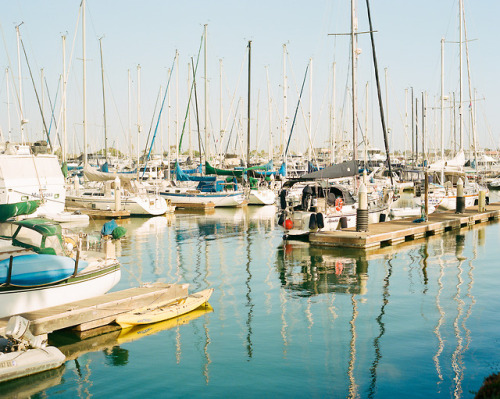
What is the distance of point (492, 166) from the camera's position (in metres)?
89.7

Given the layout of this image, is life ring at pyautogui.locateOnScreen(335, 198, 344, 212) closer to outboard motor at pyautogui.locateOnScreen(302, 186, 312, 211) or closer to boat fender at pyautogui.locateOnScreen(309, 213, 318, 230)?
outboard motor at pyautogui.locateOnScreen(302, 186, 312, 211)

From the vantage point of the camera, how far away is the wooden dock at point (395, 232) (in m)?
26.5

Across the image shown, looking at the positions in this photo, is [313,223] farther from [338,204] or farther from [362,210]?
[362,210]

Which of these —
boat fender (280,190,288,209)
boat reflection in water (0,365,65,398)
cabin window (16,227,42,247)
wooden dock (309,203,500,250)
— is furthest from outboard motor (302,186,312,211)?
boat reflection in water (0,365,65,398)

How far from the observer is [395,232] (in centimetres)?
2825

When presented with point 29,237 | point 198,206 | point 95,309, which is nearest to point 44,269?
point 95,309

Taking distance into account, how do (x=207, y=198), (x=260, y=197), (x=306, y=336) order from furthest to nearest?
(x=260, y=197), (x=207, y=198), (x=306, y=336)

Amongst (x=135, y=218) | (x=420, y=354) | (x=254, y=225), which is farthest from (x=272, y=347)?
(x=135, y=218)

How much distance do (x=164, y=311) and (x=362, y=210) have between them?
45.8 ft

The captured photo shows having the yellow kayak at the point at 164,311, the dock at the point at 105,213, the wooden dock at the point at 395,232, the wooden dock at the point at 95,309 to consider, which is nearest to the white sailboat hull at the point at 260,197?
the dock at the point at 105,213

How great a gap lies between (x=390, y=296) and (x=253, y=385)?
26.5 ft

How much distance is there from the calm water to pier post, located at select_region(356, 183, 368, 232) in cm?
257

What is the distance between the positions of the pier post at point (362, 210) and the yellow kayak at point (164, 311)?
1141cm

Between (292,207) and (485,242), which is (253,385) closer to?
(292,207)
